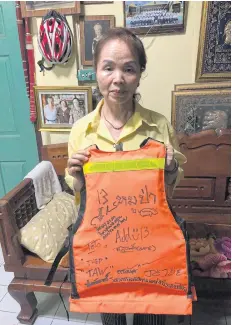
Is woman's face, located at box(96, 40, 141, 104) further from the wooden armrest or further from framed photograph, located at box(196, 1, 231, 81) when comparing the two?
framed photograph, located at box(196, 1, 231, 81)

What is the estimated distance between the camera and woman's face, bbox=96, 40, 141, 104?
31.4 inches

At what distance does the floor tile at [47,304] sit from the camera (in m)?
1.45

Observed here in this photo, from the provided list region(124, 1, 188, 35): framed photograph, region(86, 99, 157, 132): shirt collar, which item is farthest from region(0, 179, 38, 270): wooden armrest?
region(124, 1, 188, 35): framed photograph

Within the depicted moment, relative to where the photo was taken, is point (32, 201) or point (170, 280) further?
point (32, 201)

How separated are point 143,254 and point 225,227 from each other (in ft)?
2.76

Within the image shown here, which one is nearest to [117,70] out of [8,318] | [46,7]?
[46,7]

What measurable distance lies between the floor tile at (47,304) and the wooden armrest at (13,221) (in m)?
0.38

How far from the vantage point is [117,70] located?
2.64 feet

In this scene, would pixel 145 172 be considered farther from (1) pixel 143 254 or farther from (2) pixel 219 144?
(2) pixel 219 144

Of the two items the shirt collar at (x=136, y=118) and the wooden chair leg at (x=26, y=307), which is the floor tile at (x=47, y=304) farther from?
the shirt collar at (x=136, y=118)

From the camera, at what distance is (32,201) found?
4.79 feet

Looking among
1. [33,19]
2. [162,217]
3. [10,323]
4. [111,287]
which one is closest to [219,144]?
[162,217]

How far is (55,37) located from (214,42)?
2.90 feet

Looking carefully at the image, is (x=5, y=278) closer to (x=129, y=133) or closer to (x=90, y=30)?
(x=129, y=133)
